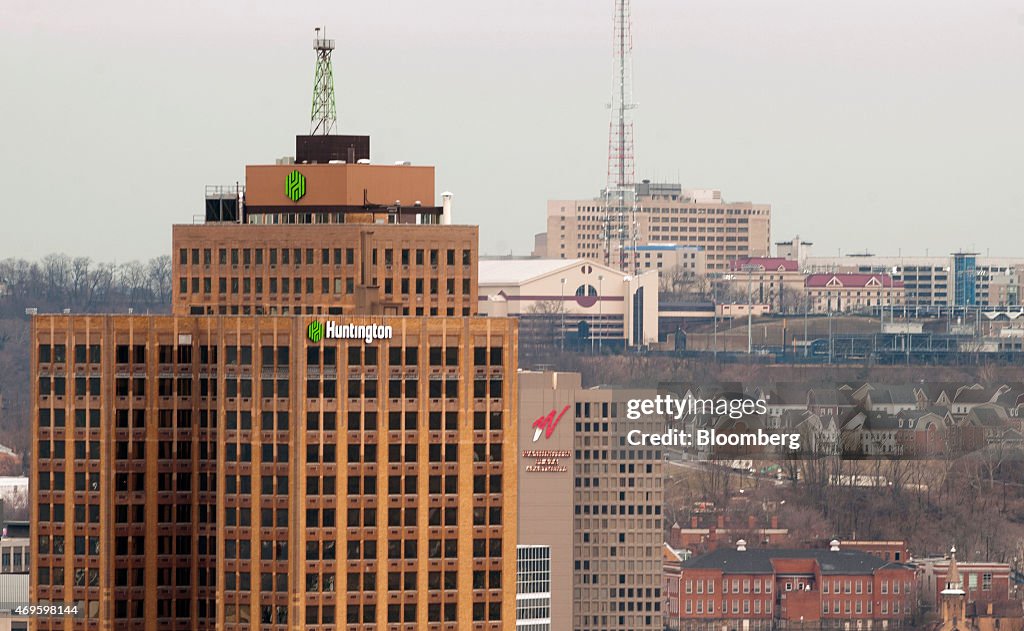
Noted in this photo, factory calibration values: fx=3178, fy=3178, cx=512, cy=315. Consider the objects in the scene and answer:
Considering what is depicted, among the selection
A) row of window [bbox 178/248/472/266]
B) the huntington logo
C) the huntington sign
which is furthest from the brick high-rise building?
row of window [bbox 178/248/472/266]

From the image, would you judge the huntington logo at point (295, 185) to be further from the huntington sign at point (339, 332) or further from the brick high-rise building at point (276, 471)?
the huntington sign at point (339, 332)

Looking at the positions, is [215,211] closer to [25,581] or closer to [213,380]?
[25,581]

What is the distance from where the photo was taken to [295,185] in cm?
14562

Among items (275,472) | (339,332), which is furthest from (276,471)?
(339,332)

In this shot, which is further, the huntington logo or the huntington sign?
the huntington logo

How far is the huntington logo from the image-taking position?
145375 mm

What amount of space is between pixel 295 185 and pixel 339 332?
3472 centimetres

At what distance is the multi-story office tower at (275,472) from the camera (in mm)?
111438

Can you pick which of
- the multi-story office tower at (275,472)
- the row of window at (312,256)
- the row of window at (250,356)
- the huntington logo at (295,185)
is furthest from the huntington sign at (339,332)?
the row of window at (312,256)

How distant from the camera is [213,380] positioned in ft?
375

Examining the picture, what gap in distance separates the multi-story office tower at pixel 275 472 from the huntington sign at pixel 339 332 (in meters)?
0.05

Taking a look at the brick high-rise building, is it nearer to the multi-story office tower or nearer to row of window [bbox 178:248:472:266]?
the multi-story office tower

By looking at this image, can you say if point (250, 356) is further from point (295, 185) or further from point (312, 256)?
point (312, 256)

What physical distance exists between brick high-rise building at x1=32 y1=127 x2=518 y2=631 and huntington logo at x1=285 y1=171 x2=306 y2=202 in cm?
2988
